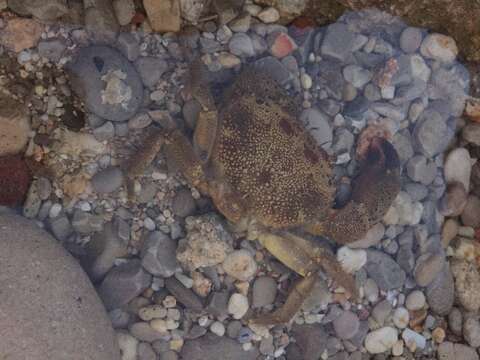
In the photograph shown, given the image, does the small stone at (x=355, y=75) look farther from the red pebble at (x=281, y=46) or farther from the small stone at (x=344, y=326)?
the small stone at (x=344, y=326)

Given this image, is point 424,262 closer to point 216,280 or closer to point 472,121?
point 472,121

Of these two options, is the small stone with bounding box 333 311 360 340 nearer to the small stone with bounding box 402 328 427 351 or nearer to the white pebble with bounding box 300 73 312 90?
the small stone with bounding box 402 328 427 351

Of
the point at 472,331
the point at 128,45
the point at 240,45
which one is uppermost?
the point at 128,45

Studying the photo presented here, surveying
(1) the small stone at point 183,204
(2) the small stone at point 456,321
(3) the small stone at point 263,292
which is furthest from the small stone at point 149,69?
(2) the small stone at point 456,321

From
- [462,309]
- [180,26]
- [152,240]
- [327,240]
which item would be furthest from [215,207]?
A: [462,309]

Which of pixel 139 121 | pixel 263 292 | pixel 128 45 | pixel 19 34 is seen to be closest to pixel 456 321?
pixel 263 292

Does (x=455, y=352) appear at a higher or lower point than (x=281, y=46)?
lower

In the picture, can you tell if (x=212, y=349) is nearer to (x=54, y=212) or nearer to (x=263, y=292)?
(x=263, y=292)
